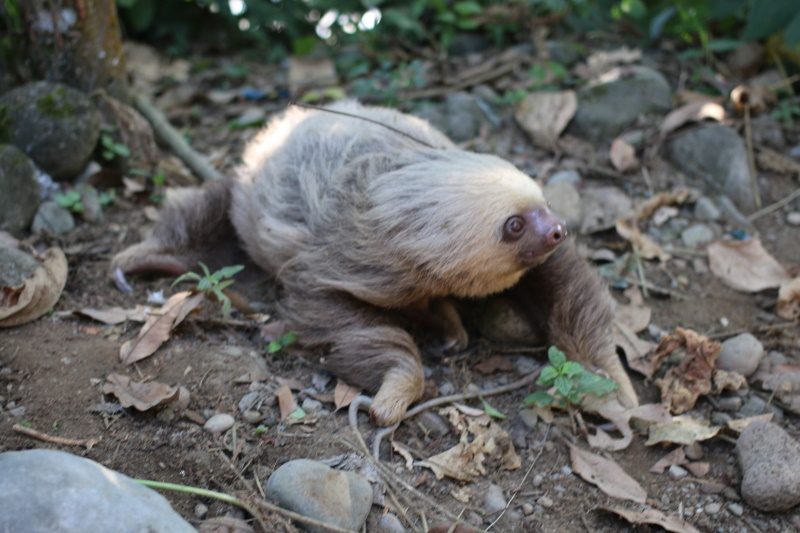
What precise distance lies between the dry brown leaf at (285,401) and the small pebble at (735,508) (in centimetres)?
205

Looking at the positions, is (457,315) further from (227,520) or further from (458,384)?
(227,520)

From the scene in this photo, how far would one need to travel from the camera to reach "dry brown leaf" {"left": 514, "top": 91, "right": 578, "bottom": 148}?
5852 mm

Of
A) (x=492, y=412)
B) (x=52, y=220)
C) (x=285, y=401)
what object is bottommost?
(x=492, y=412)

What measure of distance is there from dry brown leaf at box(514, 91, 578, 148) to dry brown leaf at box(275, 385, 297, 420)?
3.42m

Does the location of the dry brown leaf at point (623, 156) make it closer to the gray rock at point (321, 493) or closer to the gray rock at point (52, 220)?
the gray rock at point (321, 493)

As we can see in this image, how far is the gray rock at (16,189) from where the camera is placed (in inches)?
172

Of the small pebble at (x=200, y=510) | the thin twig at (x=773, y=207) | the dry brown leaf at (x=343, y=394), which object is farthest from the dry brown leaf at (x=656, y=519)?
the thin twig at (x=773, y=207)

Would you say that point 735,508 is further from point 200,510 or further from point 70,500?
point 70,500

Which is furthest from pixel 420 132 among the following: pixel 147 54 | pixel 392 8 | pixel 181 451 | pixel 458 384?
pixel 147 54

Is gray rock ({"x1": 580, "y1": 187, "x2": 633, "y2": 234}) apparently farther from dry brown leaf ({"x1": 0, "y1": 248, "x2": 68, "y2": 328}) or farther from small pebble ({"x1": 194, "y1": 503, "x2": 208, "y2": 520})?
dry brown leaf ({"x1": 0, "y1": 248, "x2": 68, "y2": 328})

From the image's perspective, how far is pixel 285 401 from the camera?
3.42m

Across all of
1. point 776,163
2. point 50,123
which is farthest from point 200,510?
point 776,163

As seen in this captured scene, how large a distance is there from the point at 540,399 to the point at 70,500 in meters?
2.19

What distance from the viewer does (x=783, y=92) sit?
5922mm
